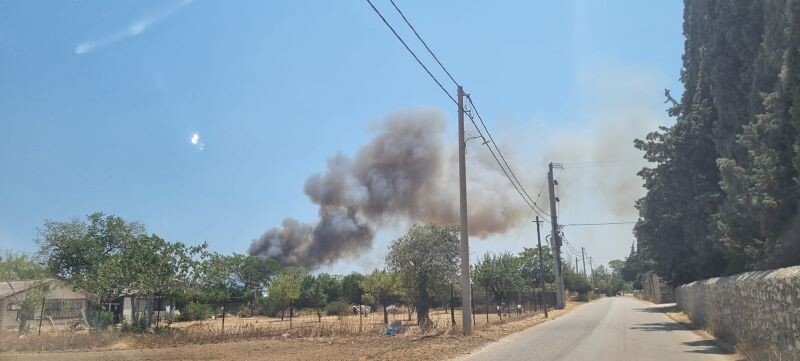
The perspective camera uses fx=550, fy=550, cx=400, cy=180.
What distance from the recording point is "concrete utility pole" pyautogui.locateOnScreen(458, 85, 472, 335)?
63.1 ft

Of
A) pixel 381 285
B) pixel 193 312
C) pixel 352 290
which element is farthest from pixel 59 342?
pixel 352 290

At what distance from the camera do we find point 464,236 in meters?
19.9

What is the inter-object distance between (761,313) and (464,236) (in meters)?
10.2

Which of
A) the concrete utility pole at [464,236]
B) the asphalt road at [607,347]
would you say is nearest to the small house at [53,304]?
the concrete utility pole at [464,236]

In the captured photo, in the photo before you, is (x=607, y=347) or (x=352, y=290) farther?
(x=352, y=290)

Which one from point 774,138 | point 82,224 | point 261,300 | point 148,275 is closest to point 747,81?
point 774,138

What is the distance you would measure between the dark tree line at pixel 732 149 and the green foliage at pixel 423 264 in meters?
11.0

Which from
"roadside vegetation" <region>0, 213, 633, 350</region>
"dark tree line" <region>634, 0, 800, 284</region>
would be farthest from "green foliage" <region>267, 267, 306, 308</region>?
"dark tree line" <region>634, 0, 800, 284</region>

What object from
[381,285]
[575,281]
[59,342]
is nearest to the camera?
[59,342]

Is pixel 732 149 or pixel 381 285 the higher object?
pixel 732 149

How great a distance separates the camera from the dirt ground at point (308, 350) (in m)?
14.7

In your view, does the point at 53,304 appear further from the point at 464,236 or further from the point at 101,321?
the point at 464,236

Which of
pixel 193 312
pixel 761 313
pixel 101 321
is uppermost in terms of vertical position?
pixel 761 313

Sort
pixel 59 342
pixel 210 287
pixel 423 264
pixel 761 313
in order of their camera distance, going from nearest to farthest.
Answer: pixel 761 313, pixel 59 342, pixel 423 264, pixel 210 287
